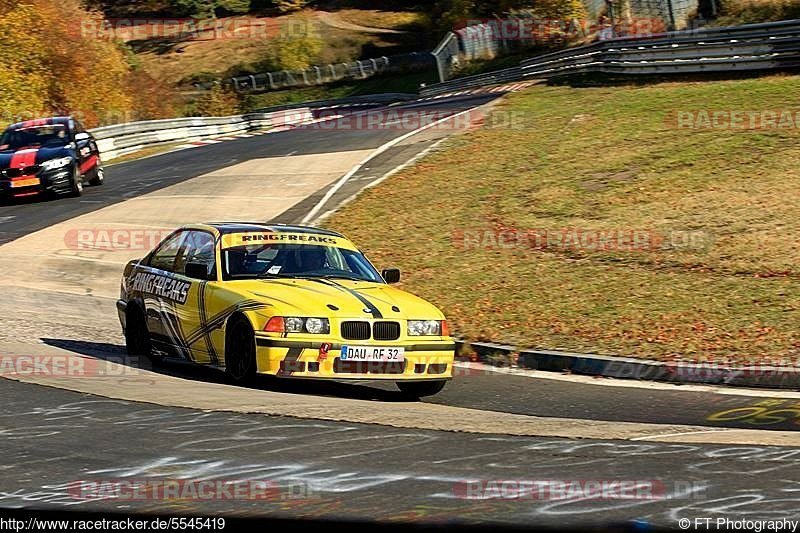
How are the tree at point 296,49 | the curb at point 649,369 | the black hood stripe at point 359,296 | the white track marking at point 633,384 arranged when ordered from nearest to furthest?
the black hood stripe at point 359,296, the white track marking at point 633,384, the curb at point 649,369, the tree at point 296,49

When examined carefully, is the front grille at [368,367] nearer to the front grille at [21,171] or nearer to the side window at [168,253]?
the side window at [168,253]

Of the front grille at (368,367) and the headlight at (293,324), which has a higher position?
the headlight at (293,324)

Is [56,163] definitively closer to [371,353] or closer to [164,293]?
[164,293]

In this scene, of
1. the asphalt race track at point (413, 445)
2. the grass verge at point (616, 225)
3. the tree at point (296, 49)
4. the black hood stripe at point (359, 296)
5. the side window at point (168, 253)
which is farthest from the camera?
the tree at point (296, 49)

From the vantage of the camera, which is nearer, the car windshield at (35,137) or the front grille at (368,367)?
the front grille at (368,367)

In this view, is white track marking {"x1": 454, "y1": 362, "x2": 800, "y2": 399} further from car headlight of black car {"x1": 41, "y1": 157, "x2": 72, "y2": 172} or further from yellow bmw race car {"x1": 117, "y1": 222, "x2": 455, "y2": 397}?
car headlight of black car {"x1": 41, "y1": 157, "x2": 72, "y2": 172}

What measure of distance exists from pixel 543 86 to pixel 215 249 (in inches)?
880

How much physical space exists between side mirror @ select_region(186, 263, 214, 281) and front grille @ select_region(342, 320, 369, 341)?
1.63m

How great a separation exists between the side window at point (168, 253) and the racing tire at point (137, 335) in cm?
50

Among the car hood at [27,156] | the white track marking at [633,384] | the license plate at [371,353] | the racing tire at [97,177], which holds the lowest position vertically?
the white track marking at [633,384]

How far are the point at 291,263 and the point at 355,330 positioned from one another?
56.9 inches

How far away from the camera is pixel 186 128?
40.0 m

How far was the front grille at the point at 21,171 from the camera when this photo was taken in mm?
24562

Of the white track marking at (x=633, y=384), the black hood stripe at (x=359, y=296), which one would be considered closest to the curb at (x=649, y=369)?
the white track marking at (x=633, y=384)
